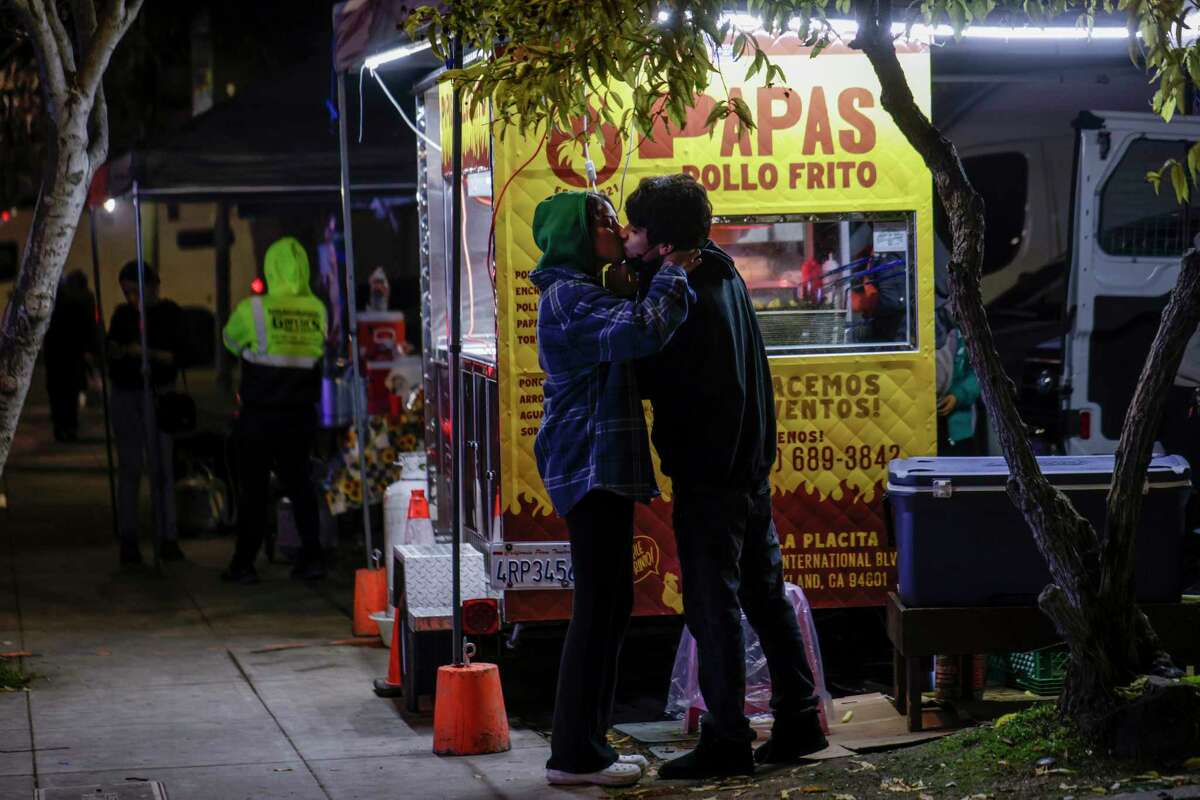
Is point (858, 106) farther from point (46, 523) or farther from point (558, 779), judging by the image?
point (46, 523)

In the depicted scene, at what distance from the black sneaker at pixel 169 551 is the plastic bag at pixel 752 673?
5.74 metres

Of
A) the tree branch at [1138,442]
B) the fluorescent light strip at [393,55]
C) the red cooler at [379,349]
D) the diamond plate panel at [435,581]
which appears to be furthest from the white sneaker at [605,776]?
the red cooler at [379,349]

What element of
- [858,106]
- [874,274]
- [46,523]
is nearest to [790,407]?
[874,274]

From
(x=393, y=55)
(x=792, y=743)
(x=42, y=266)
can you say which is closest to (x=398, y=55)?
(x=393, y=55)

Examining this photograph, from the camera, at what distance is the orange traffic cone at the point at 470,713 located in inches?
257

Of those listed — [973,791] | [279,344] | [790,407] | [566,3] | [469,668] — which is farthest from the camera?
[279,344]

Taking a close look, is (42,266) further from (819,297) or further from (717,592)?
(717,592)

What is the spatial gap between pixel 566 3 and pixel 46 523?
9231 mm

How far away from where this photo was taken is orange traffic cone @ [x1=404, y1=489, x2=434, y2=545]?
8281mm

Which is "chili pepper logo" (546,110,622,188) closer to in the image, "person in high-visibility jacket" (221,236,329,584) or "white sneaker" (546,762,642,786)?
"white sneaker" (546,762,642,786)

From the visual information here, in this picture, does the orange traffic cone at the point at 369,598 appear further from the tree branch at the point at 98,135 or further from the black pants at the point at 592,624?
the black pants at the point at 592,624

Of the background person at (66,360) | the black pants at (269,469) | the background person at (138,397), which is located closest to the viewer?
the black pants at (269,469)

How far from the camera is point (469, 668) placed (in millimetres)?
6500

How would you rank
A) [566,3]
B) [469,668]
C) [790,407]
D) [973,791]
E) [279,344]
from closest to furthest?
[973,791]
[566,3]
[469,668]
[790,407]
[279,344]
